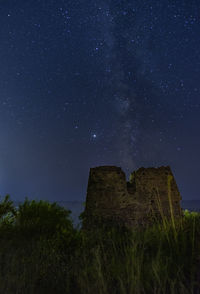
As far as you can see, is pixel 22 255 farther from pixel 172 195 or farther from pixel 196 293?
pixel 172 195

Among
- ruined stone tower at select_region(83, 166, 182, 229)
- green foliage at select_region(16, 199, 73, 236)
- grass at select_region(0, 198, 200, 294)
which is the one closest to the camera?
grass at select_region(0, 198, 200, 294)

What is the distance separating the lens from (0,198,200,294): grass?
3.19 meters

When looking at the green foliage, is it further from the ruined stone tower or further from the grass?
the ruined stone tower

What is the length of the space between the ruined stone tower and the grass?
1.80ft

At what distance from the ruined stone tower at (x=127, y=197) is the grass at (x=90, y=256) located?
1.80ft

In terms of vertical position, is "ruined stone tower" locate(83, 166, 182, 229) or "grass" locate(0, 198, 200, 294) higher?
"ruined stone tower" locate(83, 166, 182, 229)

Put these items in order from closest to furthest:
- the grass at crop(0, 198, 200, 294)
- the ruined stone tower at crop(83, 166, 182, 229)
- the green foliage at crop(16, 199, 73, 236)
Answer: the grass at crop(0, 198, 200, 294)
the green foliage at crop(16, 199, 73, 236)
the ruined stone tower at crop(83, 166, 182, 229)

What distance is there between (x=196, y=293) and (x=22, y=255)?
4172 millimetres

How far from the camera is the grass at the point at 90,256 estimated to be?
3.19 m

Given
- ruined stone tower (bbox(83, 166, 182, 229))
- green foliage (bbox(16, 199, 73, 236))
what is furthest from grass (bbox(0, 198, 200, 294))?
ruined stone tower (bbox(83, 166, 182, 229))

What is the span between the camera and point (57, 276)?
4.24m

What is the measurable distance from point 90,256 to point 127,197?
138 inches

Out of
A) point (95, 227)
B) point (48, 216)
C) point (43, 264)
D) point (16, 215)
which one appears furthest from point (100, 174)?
point (43, 264)

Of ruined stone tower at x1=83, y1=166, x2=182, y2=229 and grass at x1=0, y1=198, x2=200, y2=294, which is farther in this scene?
ruined stone tower at x1=83, y1=166, x2=182, y2=229
